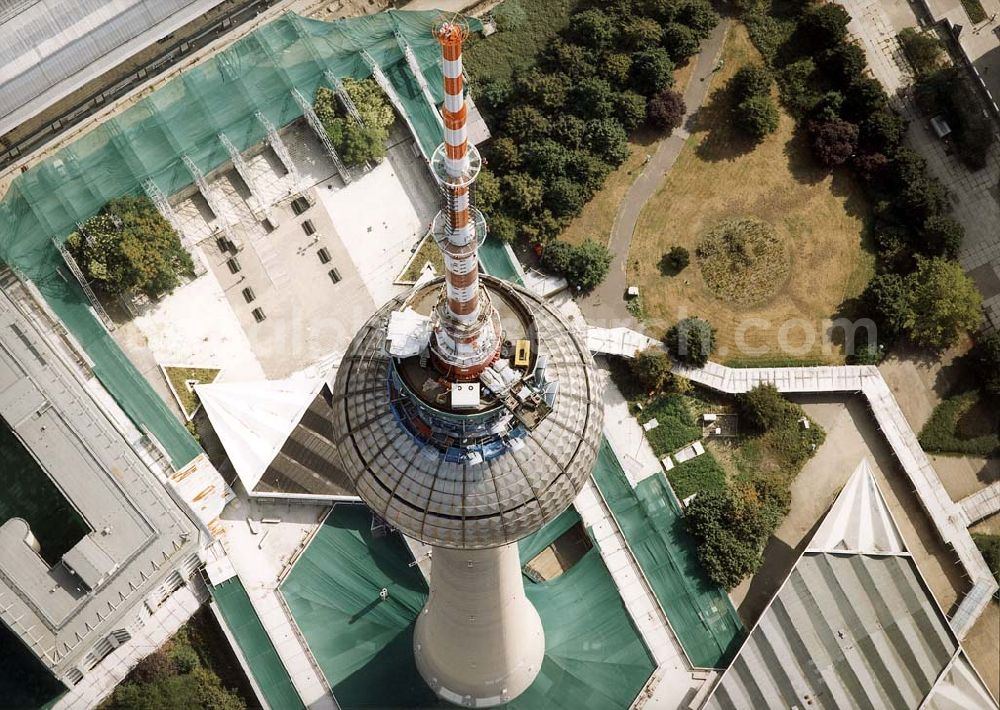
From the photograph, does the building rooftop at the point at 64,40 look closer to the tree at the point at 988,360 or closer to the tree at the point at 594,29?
the tree at the point at 594,29

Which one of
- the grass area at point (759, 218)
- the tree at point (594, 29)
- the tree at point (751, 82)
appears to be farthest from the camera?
the tree at point (594, 29)

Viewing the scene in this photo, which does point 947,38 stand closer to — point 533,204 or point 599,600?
point 533,204

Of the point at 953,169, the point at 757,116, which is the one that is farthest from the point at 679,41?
the point at 953,169

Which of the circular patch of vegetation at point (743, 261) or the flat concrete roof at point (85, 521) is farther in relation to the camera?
the circular patch of vegetation at point (743, 261)

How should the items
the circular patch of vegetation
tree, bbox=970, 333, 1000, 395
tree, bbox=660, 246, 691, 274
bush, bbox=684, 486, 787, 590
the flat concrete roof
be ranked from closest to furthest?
the flat concrete roof, bush, bbox=684, 486, 787, 590, tree, bbox=970, 333, 1000, 395, tree, bbox=660, 246, 691, 274, the circular patch of vegetation

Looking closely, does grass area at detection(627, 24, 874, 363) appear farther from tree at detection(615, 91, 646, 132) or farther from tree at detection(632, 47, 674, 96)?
tree at detection(615, 91, 646, 132)

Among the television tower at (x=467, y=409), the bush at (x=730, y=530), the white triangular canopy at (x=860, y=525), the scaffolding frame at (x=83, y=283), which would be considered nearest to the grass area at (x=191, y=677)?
the scaffolding frame at (x=83, y=283)

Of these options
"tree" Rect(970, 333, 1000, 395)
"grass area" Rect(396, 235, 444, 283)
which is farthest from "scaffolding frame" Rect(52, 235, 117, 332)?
"tree" Rect(970, 333, 1000, 395)

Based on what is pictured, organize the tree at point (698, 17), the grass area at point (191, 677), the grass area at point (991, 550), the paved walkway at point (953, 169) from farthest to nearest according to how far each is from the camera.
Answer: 1. the tree at point (698, 17)
2. the paved walkway at point (953, 169)
3. the grass area at point (991, 550)
4. the grass area at point (191, 677)
